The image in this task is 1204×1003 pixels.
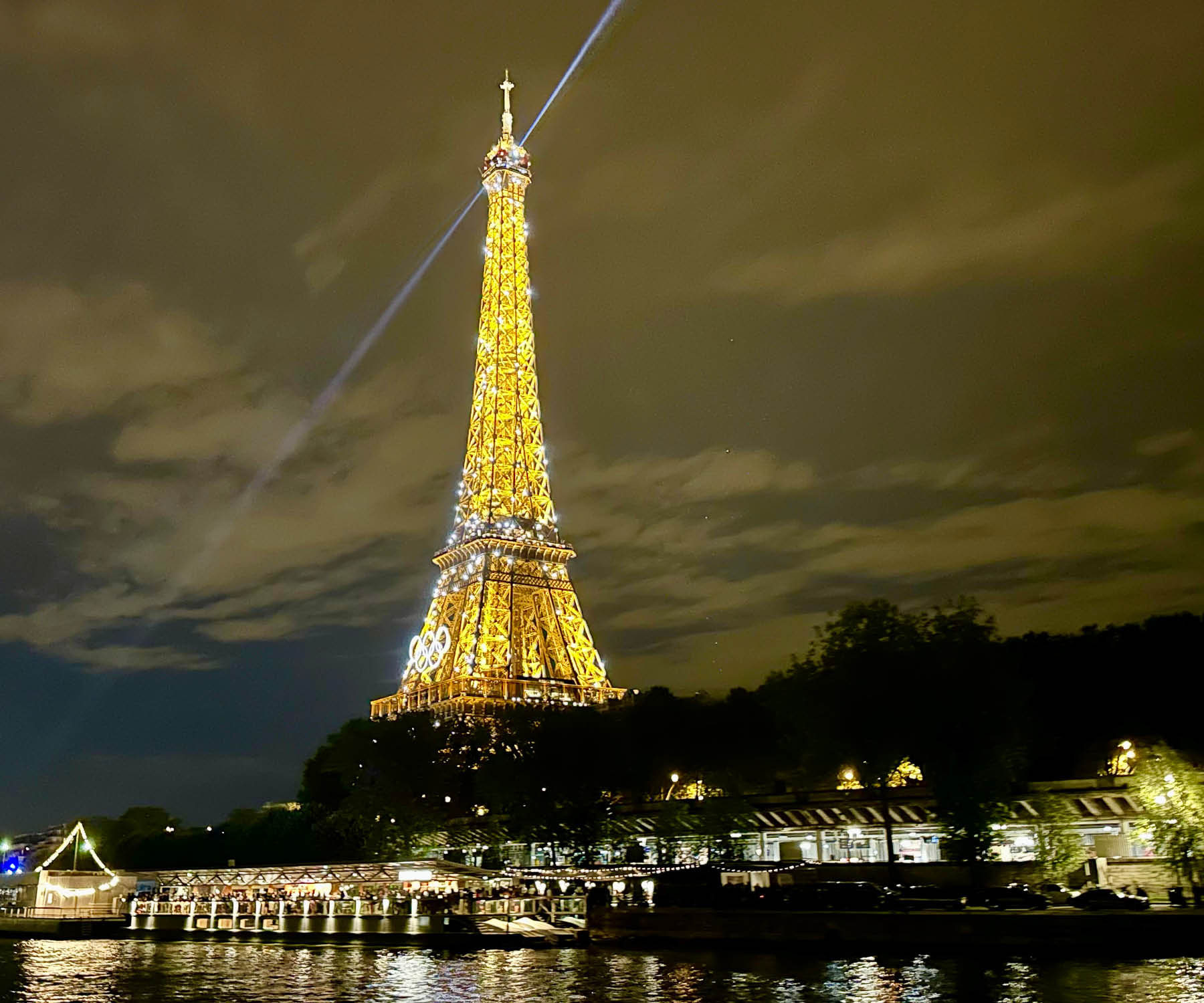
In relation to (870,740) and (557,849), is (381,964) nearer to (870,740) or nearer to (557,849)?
(870,740)

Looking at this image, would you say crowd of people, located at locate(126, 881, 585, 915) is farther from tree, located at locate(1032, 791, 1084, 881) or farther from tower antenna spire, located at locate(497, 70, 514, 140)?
tower antenna spire, located at locate(497, 70, 514, 140)

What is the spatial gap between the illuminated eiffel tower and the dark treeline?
264 inches

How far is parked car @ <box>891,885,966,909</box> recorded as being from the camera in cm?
4619

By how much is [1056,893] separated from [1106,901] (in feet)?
18.2

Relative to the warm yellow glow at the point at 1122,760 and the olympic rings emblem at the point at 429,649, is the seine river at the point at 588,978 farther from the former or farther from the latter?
the olympic rings emblem at the point at 429,649

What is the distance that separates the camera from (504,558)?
350ft

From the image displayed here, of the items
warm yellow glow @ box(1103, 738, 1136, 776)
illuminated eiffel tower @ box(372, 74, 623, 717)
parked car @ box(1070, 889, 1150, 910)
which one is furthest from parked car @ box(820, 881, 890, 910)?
illuminated eiffel tower @ box(372, 74, 623, 717)

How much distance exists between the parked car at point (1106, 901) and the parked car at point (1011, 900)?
1231mm

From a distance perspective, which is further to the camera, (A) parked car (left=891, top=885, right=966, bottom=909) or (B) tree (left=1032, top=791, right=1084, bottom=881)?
(B) tree (left=1032, top=791, right=1084, bottom=881)

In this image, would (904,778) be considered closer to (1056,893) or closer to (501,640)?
(1056,893)

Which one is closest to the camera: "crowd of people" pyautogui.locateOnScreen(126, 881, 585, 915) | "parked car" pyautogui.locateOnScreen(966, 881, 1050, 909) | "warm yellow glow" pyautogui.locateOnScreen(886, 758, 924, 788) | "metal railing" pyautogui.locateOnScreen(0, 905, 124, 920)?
"parked car" pyautogui.locateOnScreen(966, 881, 1050, 909)

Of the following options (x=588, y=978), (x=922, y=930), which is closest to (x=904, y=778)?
(x=922, y=930)

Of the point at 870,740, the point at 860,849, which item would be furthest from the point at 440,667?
the point at 870,740

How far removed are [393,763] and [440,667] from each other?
2014cm
